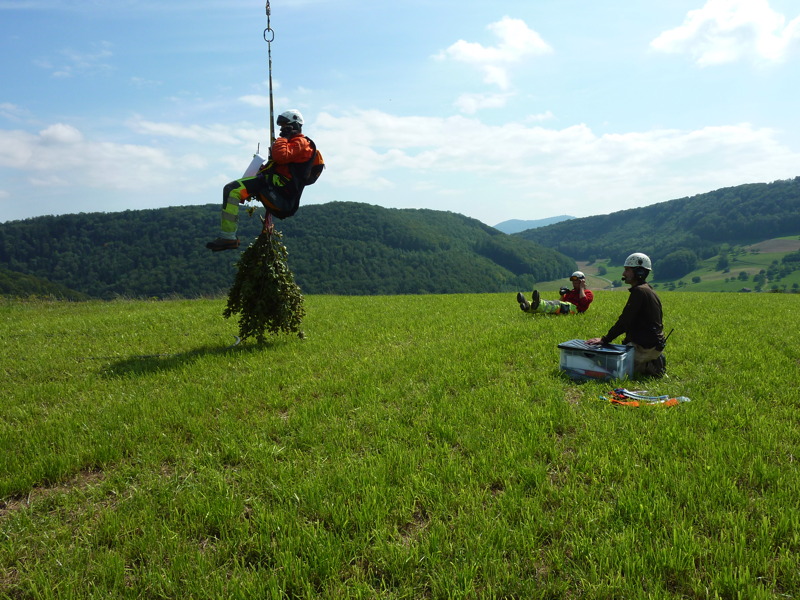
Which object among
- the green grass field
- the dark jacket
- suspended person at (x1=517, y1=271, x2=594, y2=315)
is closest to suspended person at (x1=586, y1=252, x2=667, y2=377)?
the dark jacket

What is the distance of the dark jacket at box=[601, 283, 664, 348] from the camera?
7.43 meters

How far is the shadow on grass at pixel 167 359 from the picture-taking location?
8.22 metres

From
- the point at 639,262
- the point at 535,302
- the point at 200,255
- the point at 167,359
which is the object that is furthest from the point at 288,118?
the point at 200,255

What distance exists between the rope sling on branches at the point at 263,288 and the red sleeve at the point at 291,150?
1056mm

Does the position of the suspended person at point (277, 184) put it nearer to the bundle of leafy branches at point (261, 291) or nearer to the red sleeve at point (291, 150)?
the red sleeve at point (291, 150)

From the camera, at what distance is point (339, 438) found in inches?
202

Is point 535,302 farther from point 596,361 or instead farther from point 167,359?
point 167,359

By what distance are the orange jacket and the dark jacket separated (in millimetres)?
6655

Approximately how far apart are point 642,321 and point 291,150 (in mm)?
7237

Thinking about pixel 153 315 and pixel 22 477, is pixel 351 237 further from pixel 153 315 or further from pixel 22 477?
pixel 22 477

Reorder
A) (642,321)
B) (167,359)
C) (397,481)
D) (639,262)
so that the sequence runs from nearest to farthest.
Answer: (397,481)
(642,321)
(639,262)
(167,359)

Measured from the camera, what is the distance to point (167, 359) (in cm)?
906

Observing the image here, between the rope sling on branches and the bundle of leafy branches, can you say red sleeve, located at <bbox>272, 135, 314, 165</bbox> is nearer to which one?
the rope sling on branches

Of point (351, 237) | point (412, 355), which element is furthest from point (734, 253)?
point (412, 355)
